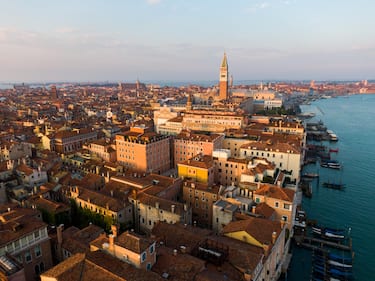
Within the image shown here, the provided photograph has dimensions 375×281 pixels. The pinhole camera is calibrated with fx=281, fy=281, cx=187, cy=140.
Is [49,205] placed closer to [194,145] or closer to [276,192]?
[276,192]

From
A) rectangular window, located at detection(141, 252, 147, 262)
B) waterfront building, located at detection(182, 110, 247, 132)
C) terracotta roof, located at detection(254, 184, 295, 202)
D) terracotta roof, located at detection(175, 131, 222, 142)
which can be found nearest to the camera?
rectangular window, located at detection(141, 252, 147, 262)

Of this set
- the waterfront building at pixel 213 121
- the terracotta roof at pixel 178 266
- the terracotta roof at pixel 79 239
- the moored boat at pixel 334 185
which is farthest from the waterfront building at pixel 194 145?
the terracotta roof at pixel 178 266

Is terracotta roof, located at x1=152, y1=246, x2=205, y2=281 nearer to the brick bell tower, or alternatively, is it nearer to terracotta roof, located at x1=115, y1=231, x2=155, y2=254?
terracotta roof, located at x1=115, y1=231, x2=155, y2=254

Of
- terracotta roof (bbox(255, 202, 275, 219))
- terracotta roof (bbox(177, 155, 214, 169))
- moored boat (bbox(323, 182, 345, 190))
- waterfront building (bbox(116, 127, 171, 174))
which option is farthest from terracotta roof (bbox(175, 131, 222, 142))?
terracotta roof (bbox(255, 202, 275, 219))

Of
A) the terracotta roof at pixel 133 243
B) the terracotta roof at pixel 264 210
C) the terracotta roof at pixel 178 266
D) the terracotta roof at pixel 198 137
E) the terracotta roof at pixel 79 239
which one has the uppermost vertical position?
the terracotta roof at pixel 198 137

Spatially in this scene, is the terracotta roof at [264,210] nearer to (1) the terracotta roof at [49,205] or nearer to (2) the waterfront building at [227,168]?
(2) the waterfront building at [227,168]

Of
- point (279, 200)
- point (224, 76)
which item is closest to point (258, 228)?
point (279, 200)

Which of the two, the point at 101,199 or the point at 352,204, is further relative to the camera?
the point at 352,204
